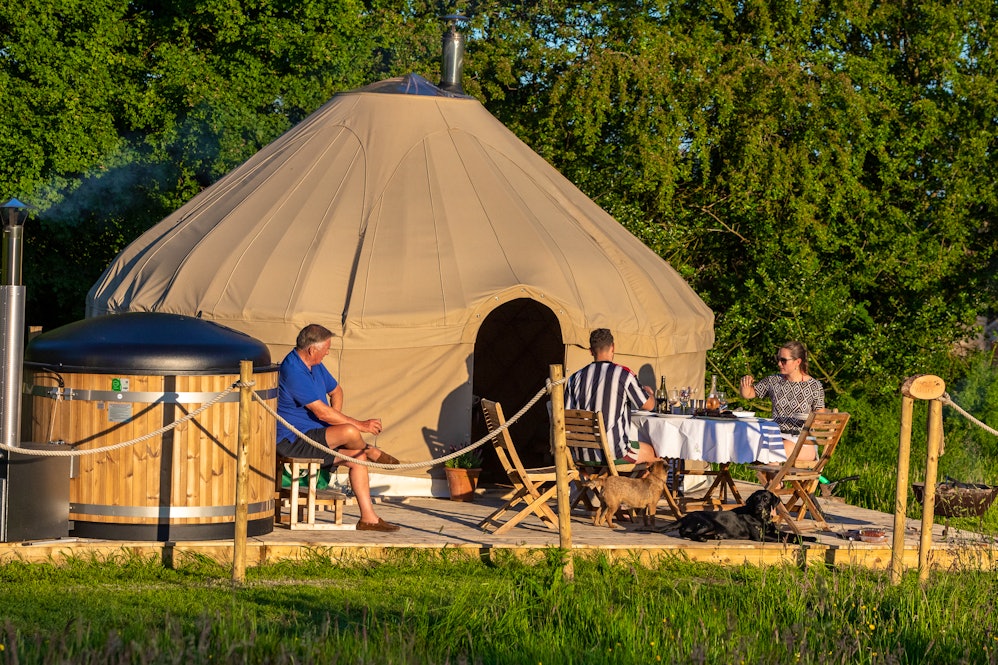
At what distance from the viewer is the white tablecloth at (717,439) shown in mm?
8953

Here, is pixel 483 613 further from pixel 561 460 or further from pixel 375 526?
pixel 375 526

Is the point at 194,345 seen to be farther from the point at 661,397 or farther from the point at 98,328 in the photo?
the point at 661,397

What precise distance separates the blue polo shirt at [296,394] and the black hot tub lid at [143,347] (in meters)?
0.43

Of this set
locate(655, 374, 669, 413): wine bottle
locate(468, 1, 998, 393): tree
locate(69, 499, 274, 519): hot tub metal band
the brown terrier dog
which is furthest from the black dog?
locate(468, 1, 998, 393): tree

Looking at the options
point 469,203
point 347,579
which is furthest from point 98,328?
point 469,203

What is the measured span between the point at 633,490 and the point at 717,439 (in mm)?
595

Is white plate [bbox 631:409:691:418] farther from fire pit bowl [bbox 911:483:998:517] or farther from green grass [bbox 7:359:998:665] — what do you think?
fire pit bowl [bbox 911:483:998:517]

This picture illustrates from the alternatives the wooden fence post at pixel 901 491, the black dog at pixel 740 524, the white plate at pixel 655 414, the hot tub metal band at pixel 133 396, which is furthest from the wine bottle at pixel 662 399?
the hot tub metal band at pixel 133 396

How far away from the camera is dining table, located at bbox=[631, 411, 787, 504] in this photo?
8.95 m

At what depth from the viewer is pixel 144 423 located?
7949 mm

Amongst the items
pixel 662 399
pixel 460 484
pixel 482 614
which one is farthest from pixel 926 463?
pixel 460 484

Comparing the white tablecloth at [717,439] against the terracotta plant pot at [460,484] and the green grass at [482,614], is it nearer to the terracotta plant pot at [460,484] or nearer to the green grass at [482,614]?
the green grass at [482,614]

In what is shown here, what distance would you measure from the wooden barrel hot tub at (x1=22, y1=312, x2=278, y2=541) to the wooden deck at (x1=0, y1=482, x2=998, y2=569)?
0.15 meters

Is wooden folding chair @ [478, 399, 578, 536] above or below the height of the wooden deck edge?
above
